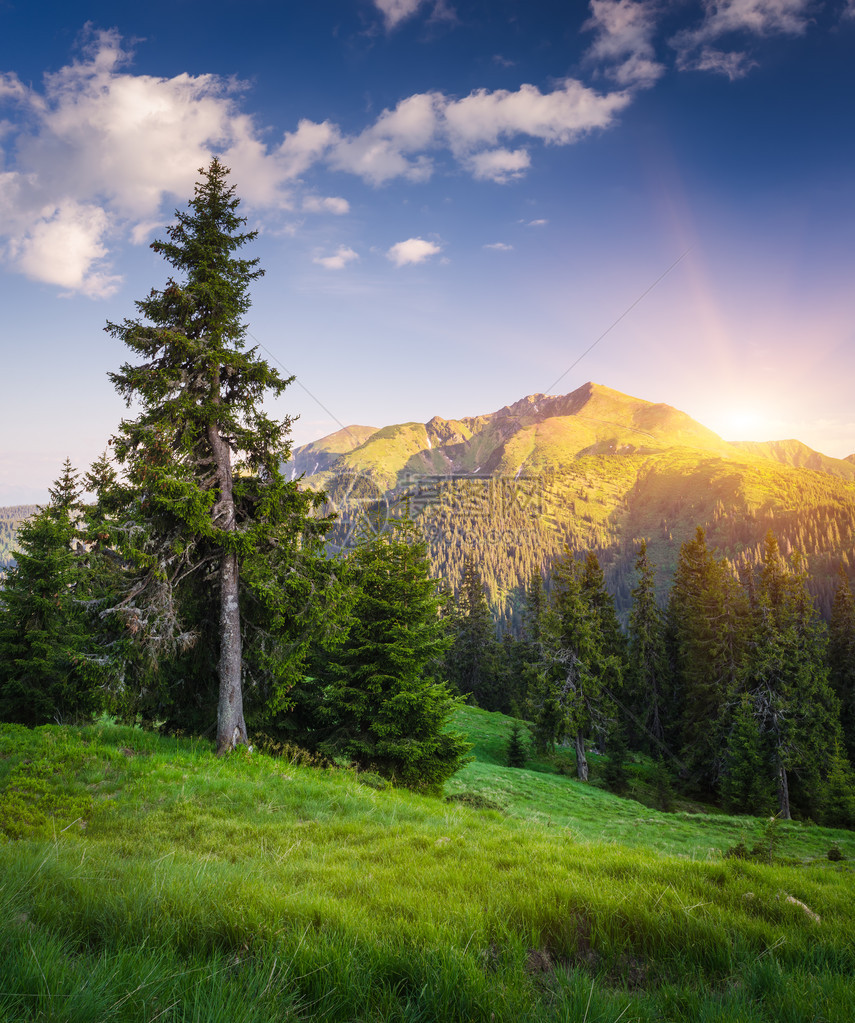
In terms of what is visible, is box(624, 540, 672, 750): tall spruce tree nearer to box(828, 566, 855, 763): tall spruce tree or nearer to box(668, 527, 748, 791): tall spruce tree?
box(668, 527, 748, 791): tall spruce tree

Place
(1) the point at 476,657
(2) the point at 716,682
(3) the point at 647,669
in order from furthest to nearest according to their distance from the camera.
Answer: (1) the point at 476,657, (3) the point at 647,669, (2) the point at 716,682

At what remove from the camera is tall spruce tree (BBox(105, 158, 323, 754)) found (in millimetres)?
11422

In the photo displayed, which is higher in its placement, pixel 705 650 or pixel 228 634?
pixel 228 634

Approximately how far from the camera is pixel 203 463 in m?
12.8

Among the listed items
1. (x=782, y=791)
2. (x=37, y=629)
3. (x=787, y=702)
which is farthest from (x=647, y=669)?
(x=37, y=629)

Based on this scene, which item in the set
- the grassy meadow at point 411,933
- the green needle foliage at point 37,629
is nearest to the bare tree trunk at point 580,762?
the green needle foliage at point 37,629

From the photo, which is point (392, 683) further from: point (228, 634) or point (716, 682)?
point (716, 682)

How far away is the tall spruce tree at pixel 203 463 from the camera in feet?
37.5

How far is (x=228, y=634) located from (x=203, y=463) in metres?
4.60

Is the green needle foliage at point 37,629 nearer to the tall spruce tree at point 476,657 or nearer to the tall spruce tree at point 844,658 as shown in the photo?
the tall spruce tree at point 476,657

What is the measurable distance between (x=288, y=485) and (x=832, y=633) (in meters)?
50.2

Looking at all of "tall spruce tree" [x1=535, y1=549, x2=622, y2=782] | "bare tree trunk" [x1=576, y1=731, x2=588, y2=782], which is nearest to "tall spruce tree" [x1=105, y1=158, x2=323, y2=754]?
"tall spruce tree" [x1=535, y1=549, x2=622, y2=782]

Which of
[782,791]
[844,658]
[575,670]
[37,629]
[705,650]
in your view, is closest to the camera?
[37,629]

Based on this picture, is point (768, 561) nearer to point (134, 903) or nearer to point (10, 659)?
point (134, 903)
